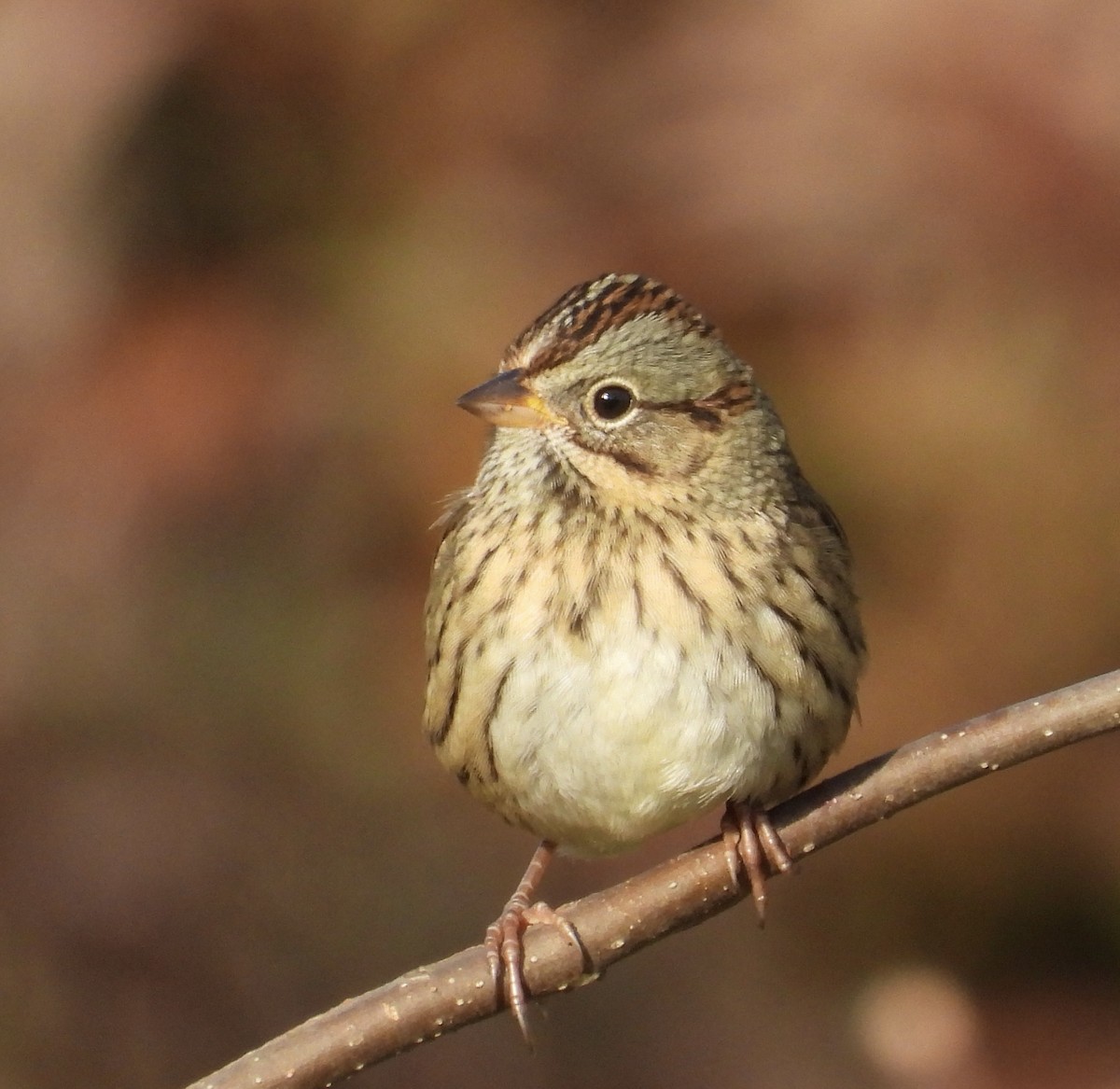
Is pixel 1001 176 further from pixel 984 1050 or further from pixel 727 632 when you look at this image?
pixel 727 632

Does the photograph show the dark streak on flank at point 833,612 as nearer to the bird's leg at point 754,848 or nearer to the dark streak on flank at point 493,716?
the bird's leg at point 754,848

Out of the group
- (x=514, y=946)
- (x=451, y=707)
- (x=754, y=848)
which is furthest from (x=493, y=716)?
(x=754, y=848)

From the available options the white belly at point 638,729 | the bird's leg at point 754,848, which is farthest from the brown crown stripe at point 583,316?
the bird's leg at point 754,848

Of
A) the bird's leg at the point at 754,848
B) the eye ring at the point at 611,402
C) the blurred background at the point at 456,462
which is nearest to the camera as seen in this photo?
the bird's leg at the point at 754,848

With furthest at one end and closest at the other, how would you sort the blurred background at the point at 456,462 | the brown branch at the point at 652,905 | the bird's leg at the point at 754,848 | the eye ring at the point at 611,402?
the blurred background at the point at 456,462, the eye ring at the point at 611,402, the bird's leg at the point at 754,848, the brown branch at the point at 652,905

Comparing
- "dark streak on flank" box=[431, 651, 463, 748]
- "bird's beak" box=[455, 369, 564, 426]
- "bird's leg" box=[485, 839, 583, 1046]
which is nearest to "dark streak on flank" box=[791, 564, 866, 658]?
"bird's beak" box=[455, 369, 564, 426]

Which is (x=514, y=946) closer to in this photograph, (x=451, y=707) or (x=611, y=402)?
(x=451, y=707)

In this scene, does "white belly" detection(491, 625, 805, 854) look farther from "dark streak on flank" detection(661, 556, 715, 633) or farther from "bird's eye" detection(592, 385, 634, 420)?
"bird's eye" detection(592, 385, 634, 420)
